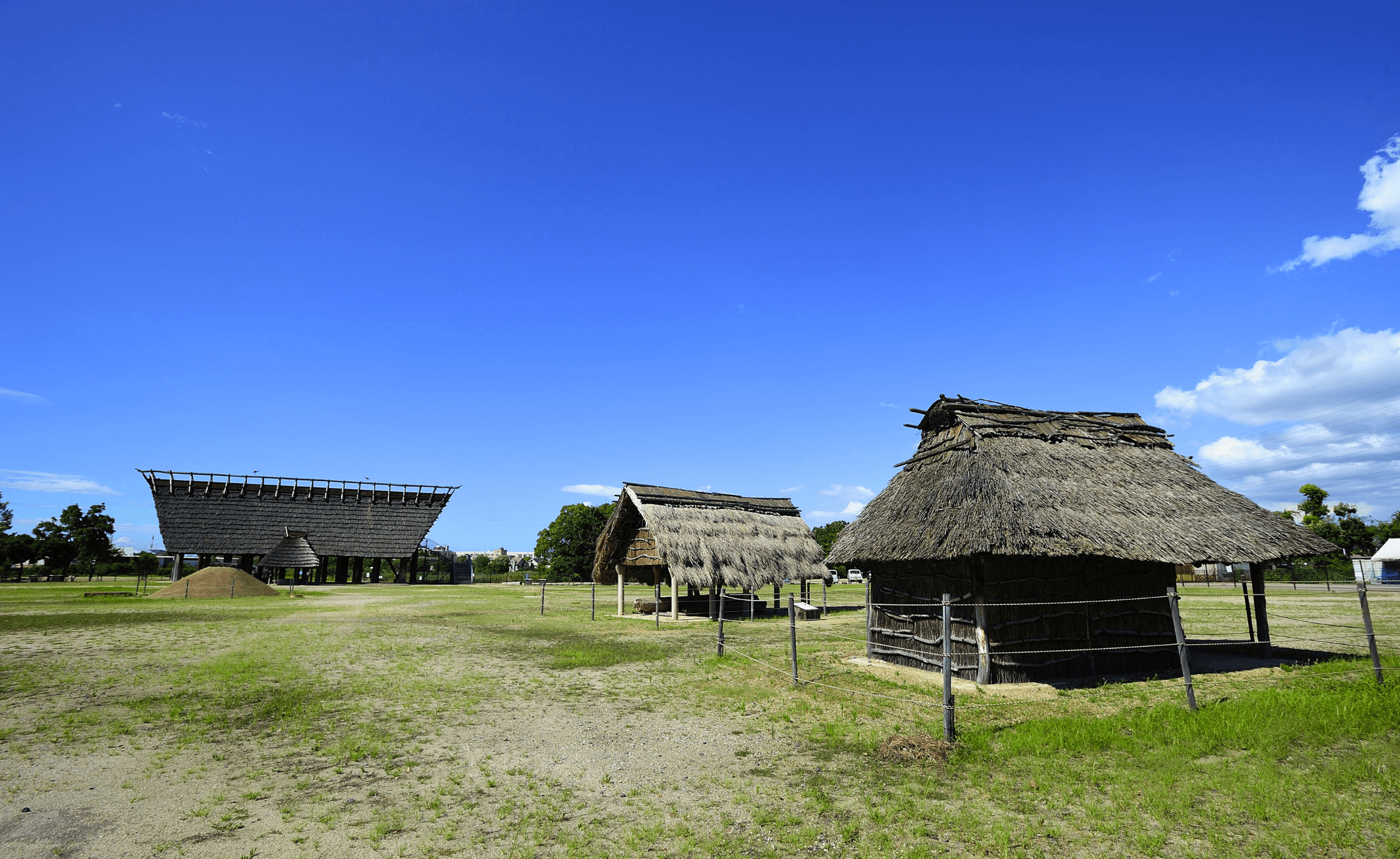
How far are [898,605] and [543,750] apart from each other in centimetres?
789

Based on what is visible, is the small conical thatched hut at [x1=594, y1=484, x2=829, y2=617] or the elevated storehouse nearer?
the small conical thatched hut at [x1=594, y1=484, x2=829, y2=617]

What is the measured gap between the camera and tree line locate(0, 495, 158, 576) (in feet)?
170

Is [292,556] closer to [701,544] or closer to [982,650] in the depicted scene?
[701,544]

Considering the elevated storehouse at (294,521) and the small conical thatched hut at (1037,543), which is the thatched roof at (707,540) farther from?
the elevated storehouse at (294,521)

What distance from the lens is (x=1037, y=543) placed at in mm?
10484

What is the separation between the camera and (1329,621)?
20328 mm

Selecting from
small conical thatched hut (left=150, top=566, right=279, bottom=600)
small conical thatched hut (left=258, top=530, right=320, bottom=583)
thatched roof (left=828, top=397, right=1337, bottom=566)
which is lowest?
small conical thatched hut (left=150, top=566, right=279, bottom=600)

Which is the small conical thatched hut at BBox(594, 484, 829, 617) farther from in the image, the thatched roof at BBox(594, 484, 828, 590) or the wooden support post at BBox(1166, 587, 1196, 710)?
the wooden support post at BBox(1166, 587, 1196, 710)

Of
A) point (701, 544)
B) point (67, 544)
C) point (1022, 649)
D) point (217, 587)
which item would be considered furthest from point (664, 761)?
point (67, 544)

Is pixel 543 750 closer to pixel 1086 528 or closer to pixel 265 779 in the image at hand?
pixel 265 779

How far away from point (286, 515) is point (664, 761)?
5345cm

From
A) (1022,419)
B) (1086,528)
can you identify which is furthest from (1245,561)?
(1022,419)

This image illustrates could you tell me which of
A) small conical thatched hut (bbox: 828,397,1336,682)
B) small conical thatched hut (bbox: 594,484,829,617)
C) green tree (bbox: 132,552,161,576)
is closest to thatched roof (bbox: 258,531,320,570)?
green tree (bbox: 132,552,161,576)

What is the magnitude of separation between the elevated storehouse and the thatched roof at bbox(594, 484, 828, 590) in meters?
31.3
